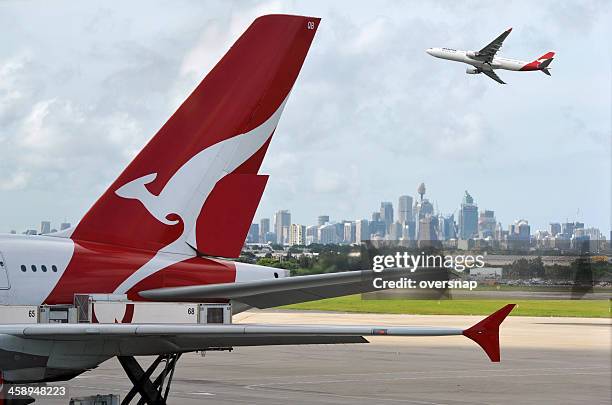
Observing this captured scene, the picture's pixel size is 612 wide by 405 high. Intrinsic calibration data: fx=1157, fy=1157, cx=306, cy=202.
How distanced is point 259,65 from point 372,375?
16.7 meters

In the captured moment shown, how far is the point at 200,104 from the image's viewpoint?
23875mm

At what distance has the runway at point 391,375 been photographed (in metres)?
31.1

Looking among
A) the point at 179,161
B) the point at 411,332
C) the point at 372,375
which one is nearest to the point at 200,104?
the point at 179,161

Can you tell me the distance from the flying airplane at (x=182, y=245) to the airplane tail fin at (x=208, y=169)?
0.07 feet

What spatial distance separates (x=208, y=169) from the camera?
2356 cm

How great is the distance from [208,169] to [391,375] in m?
16.8

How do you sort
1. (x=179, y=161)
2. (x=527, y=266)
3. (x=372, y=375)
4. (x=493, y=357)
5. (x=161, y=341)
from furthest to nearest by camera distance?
(x=527, y=266), (x=372, y=375), (x=179, y=161), (x=161, y=341), (x=493, y=357)

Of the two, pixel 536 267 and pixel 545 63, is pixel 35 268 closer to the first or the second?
pixel 545 63

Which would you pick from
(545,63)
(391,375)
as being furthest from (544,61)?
(391,375)

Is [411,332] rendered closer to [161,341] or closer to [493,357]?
[493,357]

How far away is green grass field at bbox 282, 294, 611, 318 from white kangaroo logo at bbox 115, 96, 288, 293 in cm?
7353

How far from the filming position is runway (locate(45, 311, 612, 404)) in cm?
3106
